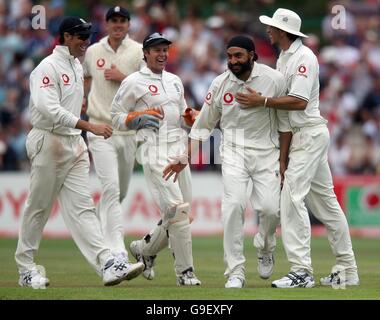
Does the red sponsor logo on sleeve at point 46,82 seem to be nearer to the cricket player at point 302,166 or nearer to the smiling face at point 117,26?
the cricket player at point 302,166

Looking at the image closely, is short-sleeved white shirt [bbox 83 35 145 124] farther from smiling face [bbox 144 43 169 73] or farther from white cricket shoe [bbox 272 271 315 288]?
white cricket shoe [bbox 272 271 315 288]

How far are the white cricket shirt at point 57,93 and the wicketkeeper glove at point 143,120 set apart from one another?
606mm

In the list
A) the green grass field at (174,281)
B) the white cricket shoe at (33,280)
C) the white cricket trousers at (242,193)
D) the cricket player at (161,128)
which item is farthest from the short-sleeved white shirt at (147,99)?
the white cricket shoe at (33,280)

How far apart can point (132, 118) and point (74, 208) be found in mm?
1172

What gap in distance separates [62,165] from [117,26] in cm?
277

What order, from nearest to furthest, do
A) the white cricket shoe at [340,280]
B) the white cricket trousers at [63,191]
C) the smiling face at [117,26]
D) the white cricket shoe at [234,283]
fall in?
1. the white cricket shoe at [234,283]
2. the white cricket trousers at [63,191]
3. the white cricket shoe at [340,280]
4. the smiling face at [117,26]

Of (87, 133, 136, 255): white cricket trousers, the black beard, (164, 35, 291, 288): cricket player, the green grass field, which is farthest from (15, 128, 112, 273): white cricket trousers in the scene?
the black beard

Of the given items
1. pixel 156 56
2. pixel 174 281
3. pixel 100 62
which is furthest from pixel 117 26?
pixel 174 281

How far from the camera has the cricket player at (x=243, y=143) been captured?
457 inches

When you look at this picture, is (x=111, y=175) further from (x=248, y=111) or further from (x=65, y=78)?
(x=248, y=111)

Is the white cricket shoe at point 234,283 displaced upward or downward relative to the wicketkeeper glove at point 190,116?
downward

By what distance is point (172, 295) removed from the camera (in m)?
10.7

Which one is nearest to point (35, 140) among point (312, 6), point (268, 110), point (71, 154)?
point (71, 154)
